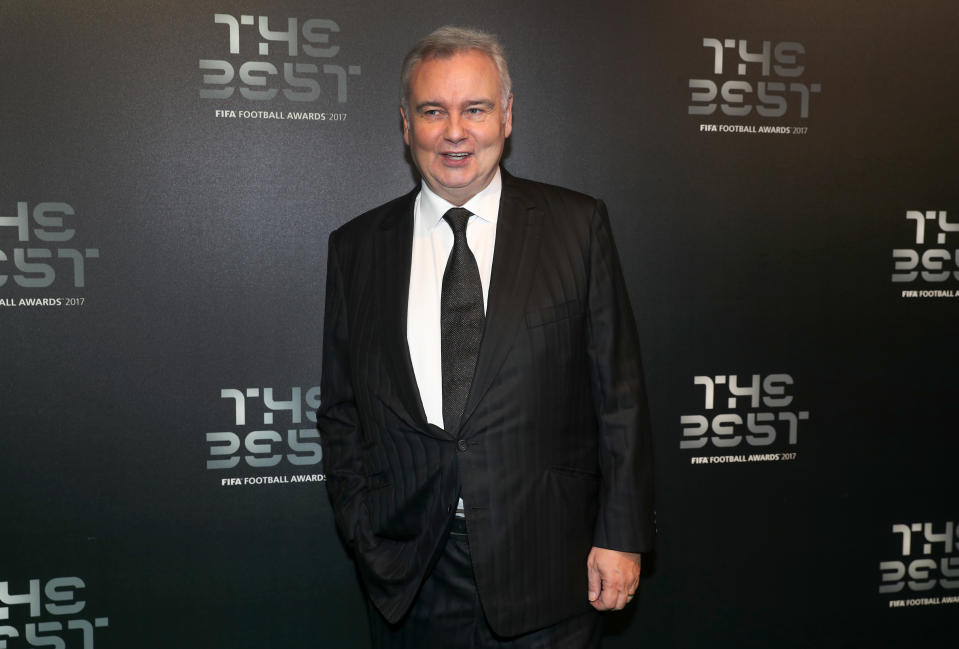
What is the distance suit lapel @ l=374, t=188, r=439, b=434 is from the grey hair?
0.90ft

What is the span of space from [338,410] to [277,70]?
3.52 feet

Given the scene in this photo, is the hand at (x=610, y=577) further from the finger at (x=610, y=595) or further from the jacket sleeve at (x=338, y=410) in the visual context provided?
the jacket sleeve at (x=338, y=410)

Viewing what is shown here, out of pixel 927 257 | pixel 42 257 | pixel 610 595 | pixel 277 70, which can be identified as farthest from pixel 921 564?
pixel 42 257

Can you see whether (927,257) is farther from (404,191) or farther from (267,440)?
(267,440)

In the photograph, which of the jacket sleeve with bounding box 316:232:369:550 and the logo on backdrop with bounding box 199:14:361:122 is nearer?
the jacket sleeve with bounding box 316:232:369:550

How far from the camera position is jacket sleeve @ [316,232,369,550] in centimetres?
183

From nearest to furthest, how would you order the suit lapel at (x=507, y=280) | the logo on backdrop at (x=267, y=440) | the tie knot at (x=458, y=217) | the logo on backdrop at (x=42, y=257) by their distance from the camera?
the suit lapel at (x=507, y=280) → the tie knot at (x=458, y=217) → the logo on backdrop at (x=42, y=257) → the logo on backdrop at (x=267, y=440)

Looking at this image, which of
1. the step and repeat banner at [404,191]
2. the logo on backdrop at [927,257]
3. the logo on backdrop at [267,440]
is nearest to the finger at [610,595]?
the step and repeat banner at [404,191]

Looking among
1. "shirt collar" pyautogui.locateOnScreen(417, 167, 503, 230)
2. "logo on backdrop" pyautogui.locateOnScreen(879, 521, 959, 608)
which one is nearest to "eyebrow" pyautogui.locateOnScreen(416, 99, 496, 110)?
"shirt collar" pyautogui.locateOnScreen(417, 167, 503, 230)

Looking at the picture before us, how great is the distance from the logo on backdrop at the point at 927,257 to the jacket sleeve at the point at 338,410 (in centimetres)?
188

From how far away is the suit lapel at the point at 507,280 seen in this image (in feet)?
5.32

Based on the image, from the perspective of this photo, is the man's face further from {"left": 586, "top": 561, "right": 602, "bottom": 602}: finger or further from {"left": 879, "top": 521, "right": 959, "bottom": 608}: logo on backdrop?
{"left": 879, "top": 521, "right": 959, "bottom": 608}: logo on backdrop

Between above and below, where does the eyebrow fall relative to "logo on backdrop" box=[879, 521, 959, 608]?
above

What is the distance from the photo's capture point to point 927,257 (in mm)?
2660
